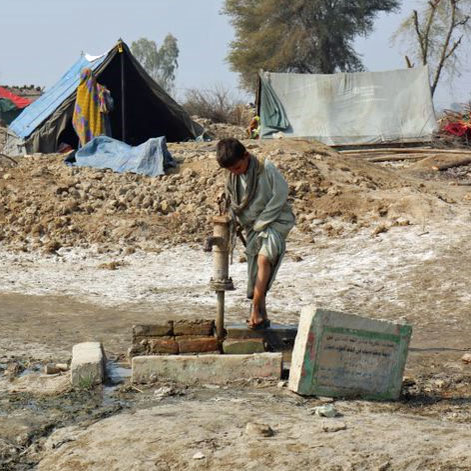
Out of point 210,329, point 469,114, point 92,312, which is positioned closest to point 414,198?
point 92,312

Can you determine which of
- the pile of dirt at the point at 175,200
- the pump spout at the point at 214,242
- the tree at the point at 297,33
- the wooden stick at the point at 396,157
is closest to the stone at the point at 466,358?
the pump spout at the point at 214,242

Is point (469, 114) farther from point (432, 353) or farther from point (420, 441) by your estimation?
point (420, 441)

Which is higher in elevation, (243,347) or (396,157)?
(396,157)

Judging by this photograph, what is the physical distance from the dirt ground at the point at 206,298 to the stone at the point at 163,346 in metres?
0.31

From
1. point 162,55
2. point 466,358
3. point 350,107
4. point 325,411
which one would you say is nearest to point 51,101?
point 350,107

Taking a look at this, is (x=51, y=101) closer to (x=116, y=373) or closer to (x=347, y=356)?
(x=116, y=373)

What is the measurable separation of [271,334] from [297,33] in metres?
28.3

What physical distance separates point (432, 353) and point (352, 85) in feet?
45.8

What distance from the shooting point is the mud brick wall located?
18.2 feet

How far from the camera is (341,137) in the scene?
19.2 meters

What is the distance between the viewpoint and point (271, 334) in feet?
18.7

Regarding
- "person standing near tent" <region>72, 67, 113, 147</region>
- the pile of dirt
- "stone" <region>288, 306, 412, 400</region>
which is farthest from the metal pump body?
"person standing near tent" <region>72, 67, 113, 147</region>

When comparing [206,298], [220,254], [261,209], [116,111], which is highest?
[116,111]

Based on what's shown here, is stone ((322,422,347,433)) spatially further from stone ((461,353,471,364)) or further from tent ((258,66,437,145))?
tent ((258,66,437,145))
